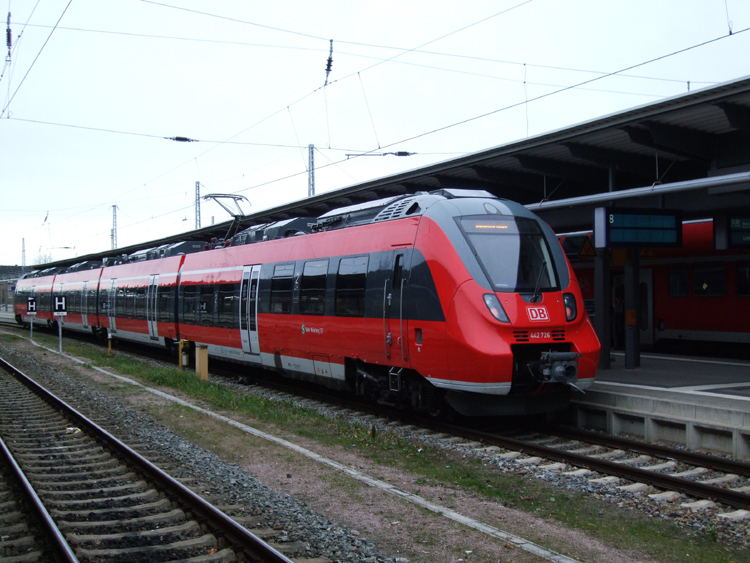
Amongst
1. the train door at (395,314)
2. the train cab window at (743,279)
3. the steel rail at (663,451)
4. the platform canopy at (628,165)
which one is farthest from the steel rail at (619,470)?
the train cab window at (743,279)

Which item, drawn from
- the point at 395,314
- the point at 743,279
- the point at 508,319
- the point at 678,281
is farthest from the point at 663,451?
the point at 678,281

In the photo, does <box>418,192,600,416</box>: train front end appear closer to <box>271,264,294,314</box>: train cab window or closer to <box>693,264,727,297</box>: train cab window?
<box>271,264,294,314</box>: train cab window

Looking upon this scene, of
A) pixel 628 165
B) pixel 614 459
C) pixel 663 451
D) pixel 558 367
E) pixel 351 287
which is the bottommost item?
pixel 614 459

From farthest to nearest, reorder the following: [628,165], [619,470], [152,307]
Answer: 1. [152,307]
2. [628,165]
3. [619,470]

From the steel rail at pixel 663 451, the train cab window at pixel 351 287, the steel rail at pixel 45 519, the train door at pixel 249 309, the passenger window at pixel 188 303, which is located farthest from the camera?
the passenger window at pixel 188 303

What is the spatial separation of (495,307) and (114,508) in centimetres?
526

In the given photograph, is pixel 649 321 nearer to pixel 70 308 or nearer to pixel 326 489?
pixel 326 489

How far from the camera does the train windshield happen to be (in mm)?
9406

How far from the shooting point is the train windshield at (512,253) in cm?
941

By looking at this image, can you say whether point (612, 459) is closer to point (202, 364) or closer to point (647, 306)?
point (202, 364)

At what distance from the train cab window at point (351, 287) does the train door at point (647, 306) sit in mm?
10582

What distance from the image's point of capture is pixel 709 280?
667 inches

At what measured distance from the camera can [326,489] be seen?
7.17m

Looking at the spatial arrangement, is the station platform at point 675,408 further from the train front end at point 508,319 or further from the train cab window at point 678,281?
the train cab window at point 678,281
